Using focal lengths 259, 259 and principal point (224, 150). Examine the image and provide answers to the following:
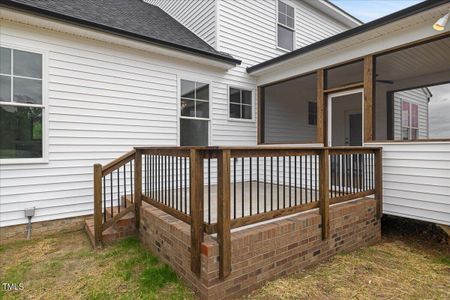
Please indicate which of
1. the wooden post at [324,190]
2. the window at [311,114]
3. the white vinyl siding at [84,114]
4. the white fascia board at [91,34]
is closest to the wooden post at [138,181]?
the white vinyl siding at [84,114]

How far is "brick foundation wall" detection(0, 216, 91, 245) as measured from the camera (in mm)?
3887

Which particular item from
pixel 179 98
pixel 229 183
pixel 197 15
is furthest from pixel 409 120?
pixel 229 183

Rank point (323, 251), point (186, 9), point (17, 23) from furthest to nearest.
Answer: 1. point (186, 9)
2. point (17, 23)
3. point (323, 251)

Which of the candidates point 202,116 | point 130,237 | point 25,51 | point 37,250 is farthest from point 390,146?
point 25,51

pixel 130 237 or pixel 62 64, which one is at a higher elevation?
pixel 62 64

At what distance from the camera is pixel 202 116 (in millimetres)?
6059

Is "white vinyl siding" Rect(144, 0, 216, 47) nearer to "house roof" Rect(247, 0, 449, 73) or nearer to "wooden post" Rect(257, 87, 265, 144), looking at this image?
"wooden post" Rect(257, 87, 265, 144)

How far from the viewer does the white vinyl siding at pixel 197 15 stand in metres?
6.71

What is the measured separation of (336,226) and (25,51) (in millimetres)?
5336

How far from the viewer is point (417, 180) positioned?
4039 millimetres

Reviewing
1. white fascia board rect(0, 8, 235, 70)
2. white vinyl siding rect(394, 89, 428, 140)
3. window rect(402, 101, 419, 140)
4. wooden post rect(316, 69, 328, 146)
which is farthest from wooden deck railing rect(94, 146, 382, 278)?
window rect(402, 101, 419, 140)

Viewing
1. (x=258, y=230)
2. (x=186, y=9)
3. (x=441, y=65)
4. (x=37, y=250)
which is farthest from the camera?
(x=186, y=9)

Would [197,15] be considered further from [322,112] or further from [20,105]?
[20,105]

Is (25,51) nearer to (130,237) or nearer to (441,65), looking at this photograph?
(130,237)
